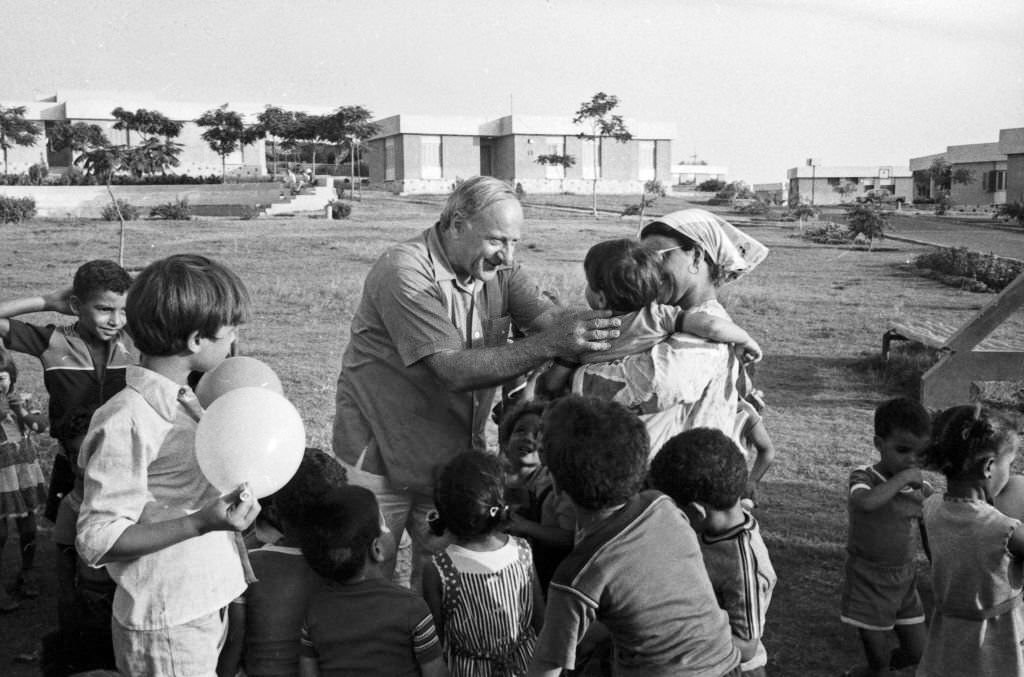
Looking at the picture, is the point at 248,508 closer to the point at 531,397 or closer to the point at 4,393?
the point at 531,397

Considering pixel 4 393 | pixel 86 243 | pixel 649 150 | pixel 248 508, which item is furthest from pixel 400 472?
pixel 649 150

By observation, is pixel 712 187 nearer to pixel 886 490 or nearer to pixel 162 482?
pixel 886 490

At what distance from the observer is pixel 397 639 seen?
2.48m

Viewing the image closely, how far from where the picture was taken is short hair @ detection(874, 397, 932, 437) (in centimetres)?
332

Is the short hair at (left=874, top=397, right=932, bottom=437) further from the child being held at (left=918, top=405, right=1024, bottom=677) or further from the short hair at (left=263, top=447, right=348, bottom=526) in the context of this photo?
the short hair at (left=263, top=447, right=348, bottom=526)

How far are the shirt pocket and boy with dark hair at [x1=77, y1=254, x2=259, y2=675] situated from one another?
1.10 m

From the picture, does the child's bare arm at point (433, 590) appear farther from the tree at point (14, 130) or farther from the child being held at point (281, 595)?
the tree at point (14, 130)

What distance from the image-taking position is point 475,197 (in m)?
2.92

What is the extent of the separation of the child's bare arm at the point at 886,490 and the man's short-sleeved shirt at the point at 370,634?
1716mm

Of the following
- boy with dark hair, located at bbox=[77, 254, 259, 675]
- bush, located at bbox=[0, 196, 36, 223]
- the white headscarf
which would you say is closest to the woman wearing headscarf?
the white headscarf

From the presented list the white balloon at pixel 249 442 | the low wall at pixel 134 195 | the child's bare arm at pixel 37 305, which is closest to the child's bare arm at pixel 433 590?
the white balloon at pixel 249 442

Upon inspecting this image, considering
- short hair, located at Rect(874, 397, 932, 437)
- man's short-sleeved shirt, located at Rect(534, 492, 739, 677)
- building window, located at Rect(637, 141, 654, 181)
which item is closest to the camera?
man's short-sleeved shirt, located at Rect(534, 492, 739, 677)

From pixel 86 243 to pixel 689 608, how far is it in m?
21.9

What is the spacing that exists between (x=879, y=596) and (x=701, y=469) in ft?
4.69
